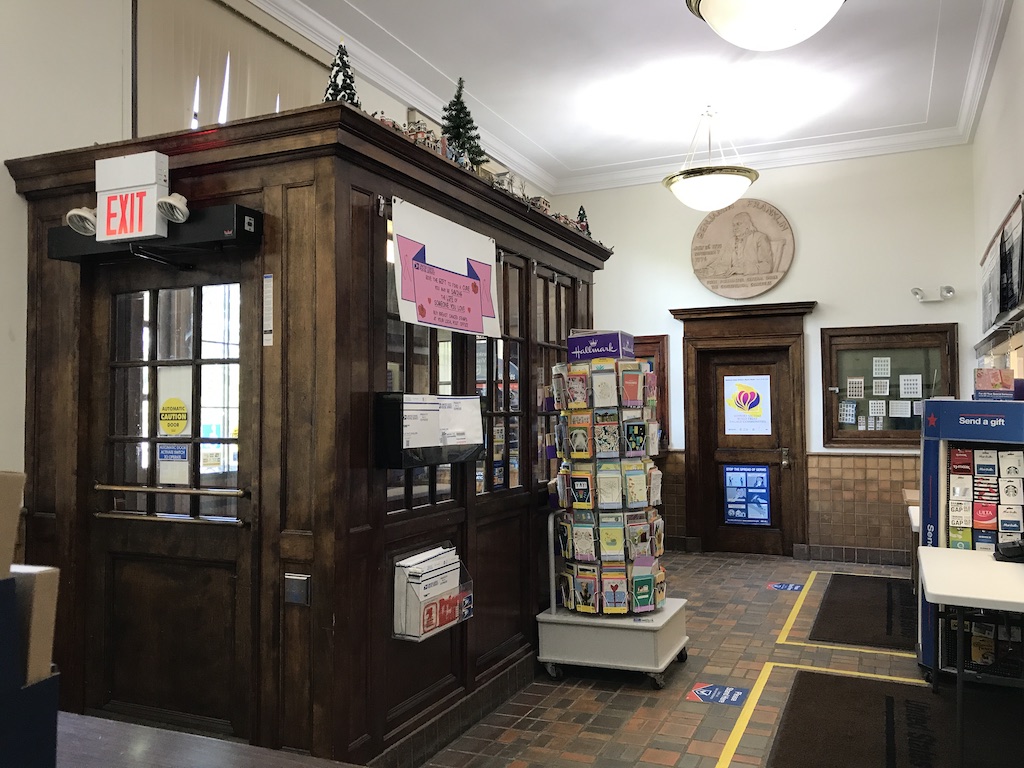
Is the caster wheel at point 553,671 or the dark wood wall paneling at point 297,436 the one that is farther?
the caster wheel at point 553,671

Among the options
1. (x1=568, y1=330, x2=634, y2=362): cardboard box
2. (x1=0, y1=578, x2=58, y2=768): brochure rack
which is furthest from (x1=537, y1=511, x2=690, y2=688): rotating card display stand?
(x1=0, y1=578, x2=58, y2=768): brochure rack

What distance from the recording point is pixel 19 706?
3.12ft

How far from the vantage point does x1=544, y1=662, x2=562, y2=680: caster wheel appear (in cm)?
481

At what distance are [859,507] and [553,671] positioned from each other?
192 inches

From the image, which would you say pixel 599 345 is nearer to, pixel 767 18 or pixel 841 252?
pixel 767 18

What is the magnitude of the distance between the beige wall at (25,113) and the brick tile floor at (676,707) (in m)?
2.54

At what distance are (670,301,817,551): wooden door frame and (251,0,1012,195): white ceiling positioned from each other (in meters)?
1.66

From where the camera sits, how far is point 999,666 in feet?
14.5

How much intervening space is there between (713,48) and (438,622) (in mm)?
4939

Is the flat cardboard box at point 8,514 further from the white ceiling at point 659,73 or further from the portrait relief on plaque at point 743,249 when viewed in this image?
the portrait relief on plaque at point 743,249

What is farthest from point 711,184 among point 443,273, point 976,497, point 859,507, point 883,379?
point 443,273

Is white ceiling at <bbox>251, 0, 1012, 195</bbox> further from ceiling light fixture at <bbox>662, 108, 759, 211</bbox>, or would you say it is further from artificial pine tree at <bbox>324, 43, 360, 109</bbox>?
artificial pine tree at <bbox>324, 43, 360, 109</bbox>

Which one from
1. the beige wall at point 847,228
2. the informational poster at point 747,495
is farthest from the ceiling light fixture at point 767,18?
the informational poster at point 747,495

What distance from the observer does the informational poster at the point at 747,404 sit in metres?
8.90
